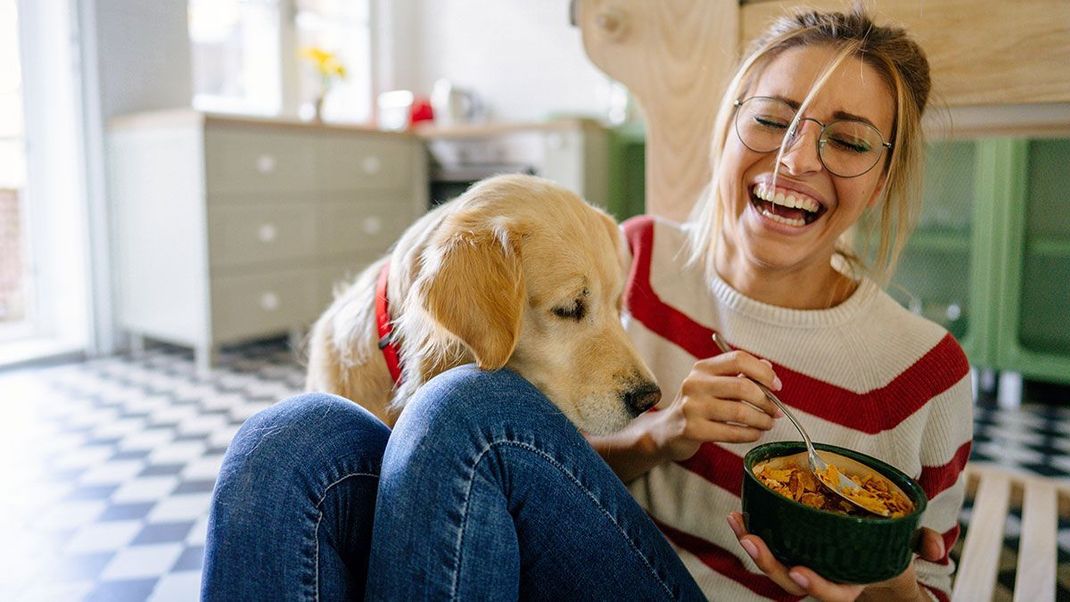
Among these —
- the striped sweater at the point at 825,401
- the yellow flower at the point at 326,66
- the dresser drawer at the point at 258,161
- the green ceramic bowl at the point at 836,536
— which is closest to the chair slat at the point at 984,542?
the striped sweater at the point at 825,401

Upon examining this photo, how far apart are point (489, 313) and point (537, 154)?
9.59ft

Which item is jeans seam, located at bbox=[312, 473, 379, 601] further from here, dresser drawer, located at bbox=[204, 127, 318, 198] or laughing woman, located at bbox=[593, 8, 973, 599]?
dresser drawer, located at bbox=[204, 127, 318, 198]

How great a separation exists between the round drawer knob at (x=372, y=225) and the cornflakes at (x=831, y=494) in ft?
11.2

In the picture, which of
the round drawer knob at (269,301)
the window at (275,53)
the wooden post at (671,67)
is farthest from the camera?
the window at (275,53)

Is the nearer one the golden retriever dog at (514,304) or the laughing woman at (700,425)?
the laughing woman at (700,425)

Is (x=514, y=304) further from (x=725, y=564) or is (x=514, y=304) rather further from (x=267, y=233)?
(x=267, y=233)

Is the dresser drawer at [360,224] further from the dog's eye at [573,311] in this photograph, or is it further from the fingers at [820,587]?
the fingers at [820,587]

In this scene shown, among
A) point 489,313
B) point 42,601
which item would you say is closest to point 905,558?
point 489,313

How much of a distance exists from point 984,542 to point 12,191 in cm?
390

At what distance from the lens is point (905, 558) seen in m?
0.69

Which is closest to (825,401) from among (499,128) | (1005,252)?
(1005,252)

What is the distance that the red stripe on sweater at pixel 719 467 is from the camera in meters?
1.04

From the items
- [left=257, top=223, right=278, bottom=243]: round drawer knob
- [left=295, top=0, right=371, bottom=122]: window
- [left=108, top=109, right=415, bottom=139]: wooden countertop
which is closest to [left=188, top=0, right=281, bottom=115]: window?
[left=295, top=0, right=371, bottom=122]: window

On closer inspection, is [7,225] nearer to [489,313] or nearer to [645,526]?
[489,313]
